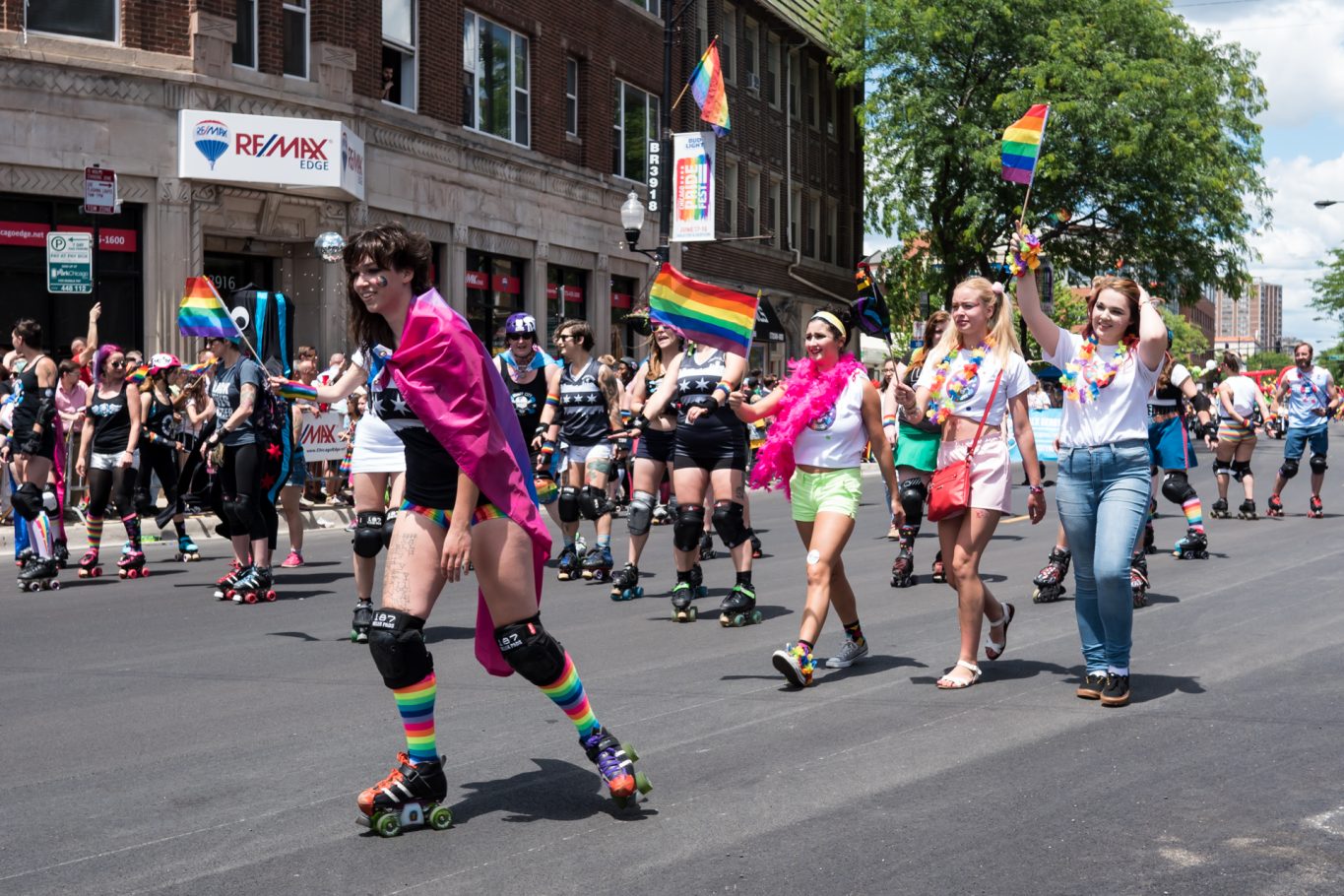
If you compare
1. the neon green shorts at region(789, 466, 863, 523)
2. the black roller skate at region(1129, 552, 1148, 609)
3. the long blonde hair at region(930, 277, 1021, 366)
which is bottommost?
the black roller skate at region(1129, 552, 1148, 609)

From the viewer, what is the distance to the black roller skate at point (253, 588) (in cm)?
1071

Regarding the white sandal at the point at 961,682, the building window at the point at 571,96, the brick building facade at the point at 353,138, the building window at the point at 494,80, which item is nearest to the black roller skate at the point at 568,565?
the white sandal at the point at 961,682

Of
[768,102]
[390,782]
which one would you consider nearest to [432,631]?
[390,782]

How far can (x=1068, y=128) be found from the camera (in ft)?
122

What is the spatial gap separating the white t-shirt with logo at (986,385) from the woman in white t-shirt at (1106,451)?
37 centimetres

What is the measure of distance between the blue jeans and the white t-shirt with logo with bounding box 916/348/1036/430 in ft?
1.57

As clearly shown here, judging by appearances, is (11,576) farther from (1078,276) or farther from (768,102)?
(1078,276)

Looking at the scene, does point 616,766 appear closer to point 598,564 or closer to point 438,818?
point 438,818

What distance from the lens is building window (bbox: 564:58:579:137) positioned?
29.2 metres

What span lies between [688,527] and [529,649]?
467 centimetres

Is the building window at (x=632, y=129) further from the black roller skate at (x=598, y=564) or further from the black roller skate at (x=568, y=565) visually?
the black roller skate at (x=598, y=564)

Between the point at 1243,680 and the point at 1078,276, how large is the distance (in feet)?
122

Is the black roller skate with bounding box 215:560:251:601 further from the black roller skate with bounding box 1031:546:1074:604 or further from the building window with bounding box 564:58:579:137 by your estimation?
the building window with bounding box 564:58:579:137

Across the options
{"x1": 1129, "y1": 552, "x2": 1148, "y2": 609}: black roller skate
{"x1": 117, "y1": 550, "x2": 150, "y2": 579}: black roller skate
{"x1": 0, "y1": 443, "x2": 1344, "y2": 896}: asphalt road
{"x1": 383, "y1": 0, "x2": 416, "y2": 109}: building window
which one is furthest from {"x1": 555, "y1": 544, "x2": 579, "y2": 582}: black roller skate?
{"x1": 383, "y1": 0, "x2": 416, "y2": 109}: building window
